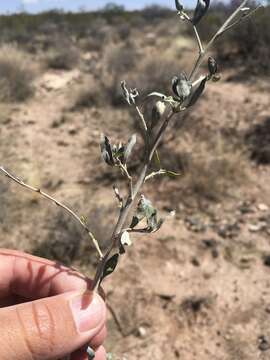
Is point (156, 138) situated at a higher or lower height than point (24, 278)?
higher

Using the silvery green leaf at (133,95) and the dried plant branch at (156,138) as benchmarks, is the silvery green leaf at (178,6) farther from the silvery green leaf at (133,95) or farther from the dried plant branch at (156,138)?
the silvery green leaf at (133,95)

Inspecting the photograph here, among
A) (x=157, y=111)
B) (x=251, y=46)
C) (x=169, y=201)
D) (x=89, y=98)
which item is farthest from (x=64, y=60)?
(x=157, y=111)

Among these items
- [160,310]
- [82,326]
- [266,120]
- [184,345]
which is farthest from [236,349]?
[266,120]

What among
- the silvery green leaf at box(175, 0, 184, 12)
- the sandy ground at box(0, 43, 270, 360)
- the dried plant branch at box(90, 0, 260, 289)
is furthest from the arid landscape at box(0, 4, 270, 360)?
the silvery green leaf at box(175, 0, 184, 12)

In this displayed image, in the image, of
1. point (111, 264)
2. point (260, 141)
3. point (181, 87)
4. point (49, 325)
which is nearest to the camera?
point (181, 87)

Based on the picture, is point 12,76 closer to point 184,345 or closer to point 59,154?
point 59,154

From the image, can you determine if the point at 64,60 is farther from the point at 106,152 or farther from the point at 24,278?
the point at 106,152

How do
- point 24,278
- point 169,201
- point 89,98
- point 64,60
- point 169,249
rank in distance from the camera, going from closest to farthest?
1. point 24,278
2. point 169,249
3. point 169,201
4. point 89,98
5. point 64,60
